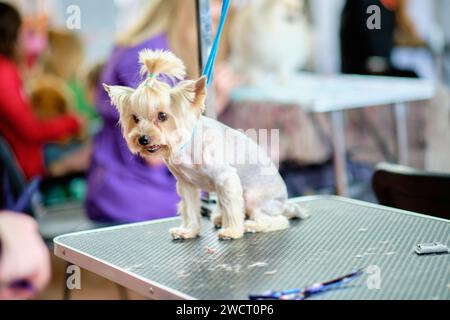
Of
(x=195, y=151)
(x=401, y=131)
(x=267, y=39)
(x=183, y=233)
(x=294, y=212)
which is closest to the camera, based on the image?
(x=195, y=151)

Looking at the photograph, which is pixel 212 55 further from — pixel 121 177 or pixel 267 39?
pixel 267 39

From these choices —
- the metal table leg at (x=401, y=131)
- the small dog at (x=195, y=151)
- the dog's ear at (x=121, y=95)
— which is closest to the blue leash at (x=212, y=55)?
the small dog at (x=195, y=151)

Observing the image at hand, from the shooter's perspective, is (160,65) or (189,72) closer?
(160,65)

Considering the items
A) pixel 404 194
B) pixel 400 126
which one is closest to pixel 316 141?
pixel 400 126

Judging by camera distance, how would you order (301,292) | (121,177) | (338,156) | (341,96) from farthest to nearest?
(338,156), (341,96), (121,177), (301,292)

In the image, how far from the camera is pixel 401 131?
4199 mm

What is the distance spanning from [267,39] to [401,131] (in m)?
0.86

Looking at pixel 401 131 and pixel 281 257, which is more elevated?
pixel 281 257

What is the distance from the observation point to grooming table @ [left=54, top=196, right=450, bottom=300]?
1.42 m

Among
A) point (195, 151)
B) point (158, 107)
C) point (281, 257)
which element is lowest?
point (281, 257)

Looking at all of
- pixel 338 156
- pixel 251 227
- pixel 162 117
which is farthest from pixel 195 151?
pixel 338 156

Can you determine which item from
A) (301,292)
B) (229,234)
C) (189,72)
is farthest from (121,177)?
(301,292)

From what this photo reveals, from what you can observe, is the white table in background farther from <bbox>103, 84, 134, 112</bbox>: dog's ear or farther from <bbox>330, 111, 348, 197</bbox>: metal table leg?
<bbox>103, 84, 134, 112</bbox>: dog's ear

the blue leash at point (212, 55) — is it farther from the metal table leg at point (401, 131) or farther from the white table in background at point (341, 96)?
the metal table leg at point (401, 131)
